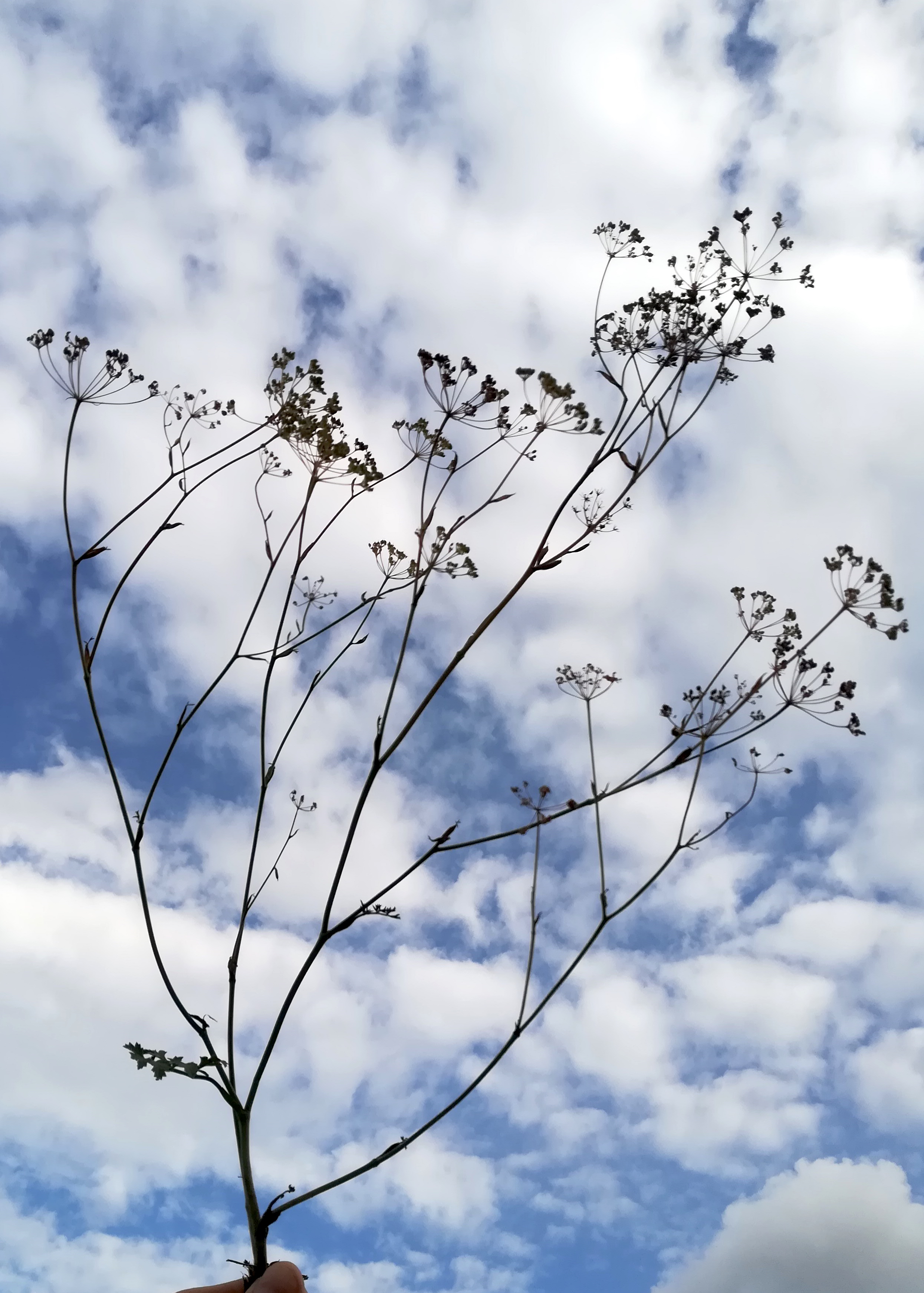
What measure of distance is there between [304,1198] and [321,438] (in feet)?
10.3

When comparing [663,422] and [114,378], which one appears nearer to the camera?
[663,422]

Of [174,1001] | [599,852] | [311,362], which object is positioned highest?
[311,362]

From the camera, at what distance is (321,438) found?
495 cm

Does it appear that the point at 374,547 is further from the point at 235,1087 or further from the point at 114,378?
the point at 235,1087

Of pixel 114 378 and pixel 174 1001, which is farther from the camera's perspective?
pixel 114 378

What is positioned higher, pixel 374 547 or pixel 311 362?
pixel 311 362

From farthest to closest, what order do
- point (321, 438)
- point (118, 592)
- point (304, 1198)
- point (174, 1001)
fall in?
1. point (321, 438)
2. point (118, 592)
3. point (174, 1001)
4. point (304, 1198)

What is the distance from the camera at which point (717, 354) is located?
15.5 ft

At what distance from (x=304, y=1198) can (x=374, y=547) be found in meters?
2.76

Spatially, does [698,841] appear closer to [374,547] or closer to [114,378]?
[374,547]

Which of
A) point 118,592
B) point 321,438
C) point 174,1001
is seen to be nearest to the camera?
point 174,1001

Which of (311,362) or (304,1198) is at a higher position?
(311,362)

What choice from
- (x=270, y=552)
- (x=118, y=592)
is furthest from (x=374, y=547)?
(x=118, y=592)

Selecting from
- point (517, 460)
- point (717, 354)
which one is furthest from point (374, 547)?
point (717, 354)
